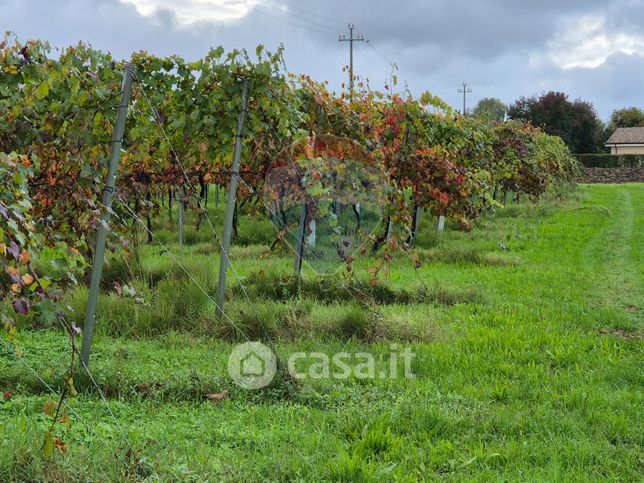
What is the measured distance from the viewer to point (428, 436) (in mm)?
3625

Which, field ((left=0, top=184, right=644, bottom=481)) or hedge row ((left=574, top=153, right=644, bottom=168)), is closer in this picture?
field ((left=0, top=184, right=644, bottom=481))

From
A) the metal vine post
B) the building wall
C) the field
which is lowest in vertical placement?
the field

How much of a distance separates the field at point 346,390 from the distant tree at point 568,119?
5487 cm

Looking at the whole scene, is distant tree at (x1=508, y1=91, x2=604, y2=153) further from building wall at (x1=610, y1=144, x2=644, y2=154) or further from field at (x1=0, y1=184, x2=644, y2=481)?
field at (x1=0, y1=184, x2=644, y2=481)

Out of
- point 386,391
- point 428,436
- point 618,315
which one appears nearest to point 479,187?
point 618,315

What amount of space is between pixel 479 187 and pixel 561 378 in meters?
5.03

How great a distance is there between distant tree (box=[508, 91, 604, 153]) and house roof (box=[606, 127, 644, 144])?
9410 millimetres

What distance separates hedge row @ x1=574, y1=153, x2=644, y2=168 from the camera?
164 ft

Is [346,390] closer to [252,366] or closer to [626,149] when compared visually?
[252,366]

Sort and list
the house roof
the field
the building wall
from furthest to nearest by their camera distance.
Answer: the house roof < the building wall < the field

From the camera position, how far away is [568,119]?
193 ft

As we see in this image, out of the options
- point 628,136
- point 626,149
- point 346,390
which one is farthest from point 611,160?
point 346,390

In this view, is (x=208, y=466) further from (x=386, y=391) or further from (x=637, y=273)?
(x=637, y=273)

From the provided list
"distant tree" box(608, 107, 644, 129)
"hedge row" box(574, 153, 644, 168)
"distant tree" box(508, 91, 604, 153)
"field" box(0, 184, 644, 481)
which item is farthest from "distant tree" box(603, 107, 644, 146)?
"field" box(0, 184, 644, 481)
